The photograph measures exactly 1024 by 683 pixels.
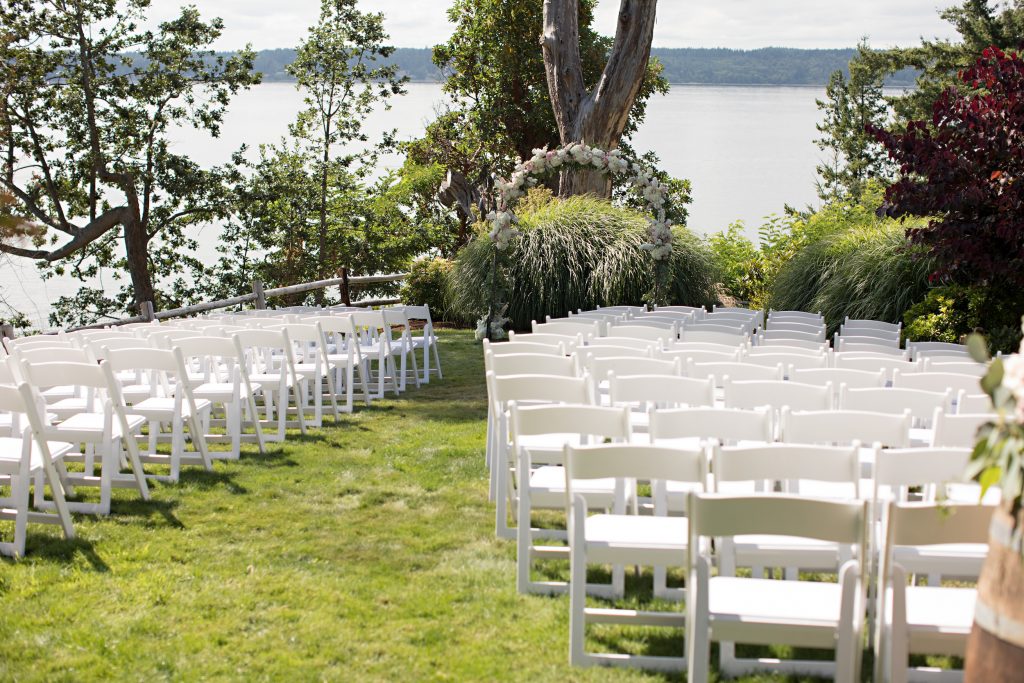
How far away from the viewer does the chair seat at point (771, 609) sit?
11.3 ft

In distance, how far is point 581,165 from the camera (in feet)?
49.8

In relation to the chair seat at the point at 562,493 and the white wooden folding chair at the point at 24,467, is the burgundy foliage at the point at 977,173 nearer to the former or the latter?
the chair seat at the point at 562,493

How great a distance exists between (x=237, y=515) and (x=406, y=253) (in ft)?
67.7

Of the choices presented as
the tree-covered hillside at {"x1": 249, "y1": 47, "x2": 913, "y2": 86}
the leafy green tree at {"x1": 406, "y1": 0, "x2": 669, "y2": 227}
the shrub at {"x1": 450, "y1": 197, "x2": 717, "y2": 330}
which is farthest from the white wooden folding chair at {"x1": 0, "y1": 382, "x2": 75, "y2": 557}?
the tree-covered hillside at {"x1": 249, "y1": 47, "x2": 913, "y2": 86}

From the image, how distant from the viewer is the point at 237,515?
20.1 feet

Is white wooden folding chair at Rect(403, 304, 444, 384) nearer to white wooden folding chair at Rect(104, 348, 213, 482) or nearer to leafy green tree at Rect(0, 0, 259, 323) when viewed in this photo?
white wooden folding chair at Rect(104, 348, 213, 482)

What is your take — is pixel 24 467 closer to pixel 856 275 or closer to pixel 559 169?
pixel 856 275

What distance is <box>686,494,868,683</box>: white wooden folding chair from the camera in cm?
326

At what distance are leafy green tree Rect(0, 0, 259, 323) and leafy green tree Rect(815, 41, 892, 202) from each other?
30161 mm

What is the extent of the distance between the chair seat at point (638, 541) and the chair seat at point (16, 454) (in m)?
3.00

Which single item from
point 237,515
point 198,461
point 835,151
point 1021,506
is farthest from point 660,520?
point 835,151

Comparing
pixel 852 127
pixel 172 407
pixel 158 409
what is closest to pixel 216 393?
pixel 172 407

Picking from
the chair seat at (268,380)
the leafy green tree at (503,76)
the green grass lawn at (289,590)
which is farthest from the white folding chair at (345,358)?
the leafy green tree at (503,76)

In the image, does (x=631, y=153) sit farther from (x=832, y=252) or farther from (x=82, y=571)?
(x=82, y=571)
